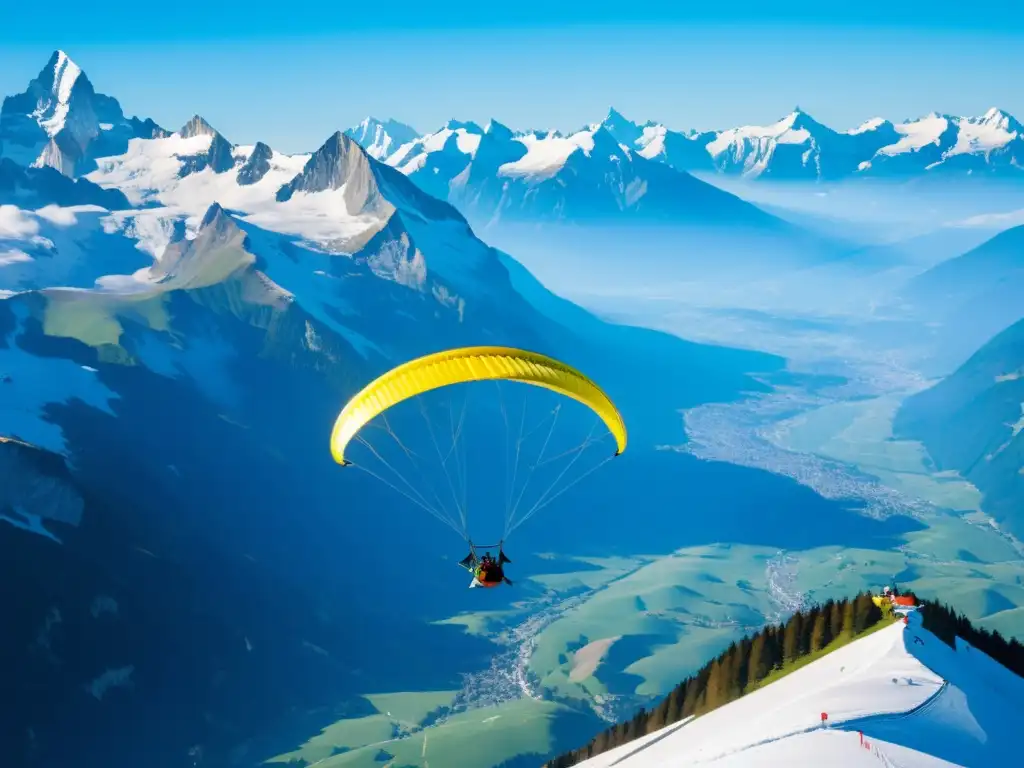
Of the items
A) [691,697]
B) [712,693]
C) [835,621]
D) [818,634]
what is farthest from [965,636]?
[691,697]

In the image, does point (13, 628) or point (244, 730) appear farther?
point (244, 730)

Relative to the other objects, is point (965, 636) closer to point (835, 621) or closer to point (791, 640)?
point (835, 621)

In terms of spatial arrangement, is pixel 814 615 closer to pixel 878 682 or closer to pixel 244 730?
pixel 878 682

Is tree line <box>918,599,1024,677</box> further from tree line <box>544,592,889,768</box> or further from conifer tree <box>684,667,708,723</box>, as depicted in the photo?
conifer tree <box>684,667,708,723</box>

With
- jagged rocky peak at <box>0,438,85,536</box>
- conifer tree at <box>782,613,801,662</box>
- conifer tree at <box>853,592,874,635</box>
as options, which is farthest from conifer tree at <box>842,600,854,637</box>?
jagged rocky peak at <box>0,438,85,536</box>

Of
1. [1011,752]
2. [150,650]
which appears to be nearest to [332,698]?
[150,650]

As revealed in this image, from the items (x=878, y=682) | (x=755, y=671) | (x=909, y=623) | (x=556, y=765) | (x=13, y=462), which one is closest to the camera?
(x=878, y=682)

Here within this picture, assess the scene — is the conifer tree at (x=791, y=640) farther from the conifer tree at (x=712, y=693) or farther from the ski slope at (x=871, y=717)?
the conifer tree at (x=712, y=693)
